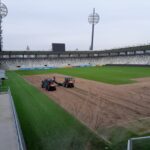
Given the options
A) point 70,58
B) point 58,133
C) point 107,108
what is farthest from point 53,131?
point 70,58

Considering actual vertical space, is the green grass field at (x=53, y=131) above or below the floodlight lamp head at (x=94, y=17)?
below

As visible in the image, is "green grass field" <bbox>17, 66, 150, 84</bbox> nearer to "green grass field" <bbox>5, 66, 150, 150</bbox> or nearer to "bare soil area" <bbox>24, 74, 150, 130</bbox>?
"bare soil area" <bbox>24, 74, 150, 130</bbox>

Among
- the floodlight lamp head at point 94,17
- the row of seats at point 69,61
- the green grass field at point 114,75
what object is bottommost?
the green grass field at point 114,75

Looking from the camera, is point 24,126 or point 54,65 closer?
point 24,126

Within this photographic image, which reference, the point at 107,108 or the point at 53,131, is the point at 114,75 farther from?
the point at 53,131

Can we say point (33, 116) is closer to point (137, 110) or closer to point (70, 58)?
point (137, 110)

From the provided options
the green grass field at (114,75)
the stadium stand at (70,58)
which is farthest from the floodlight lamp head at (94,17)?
the green grass field at (114,75)

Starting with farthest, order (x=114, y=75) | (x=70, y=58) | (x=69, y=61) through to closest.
Answer: (x=70, y=58), (x=69, y=61), (x=114, y=75)

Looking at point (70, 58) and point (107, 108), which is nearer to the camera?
point (107, 108)

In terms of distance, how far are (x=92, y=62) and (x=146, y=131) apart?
281ft

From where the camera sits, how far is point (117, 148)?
28.9ft

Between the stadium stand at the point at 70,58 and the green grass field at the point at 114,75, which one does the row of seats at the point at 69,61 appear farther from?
the green grass field at the point at 114,75

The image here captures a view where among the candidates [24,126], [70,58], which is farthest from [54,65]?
[24,126]

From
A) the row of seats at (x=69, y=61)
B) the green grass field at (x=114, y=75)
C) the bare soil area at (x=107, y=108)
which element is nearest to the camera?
the bare soil area at (x=107, y=108)
